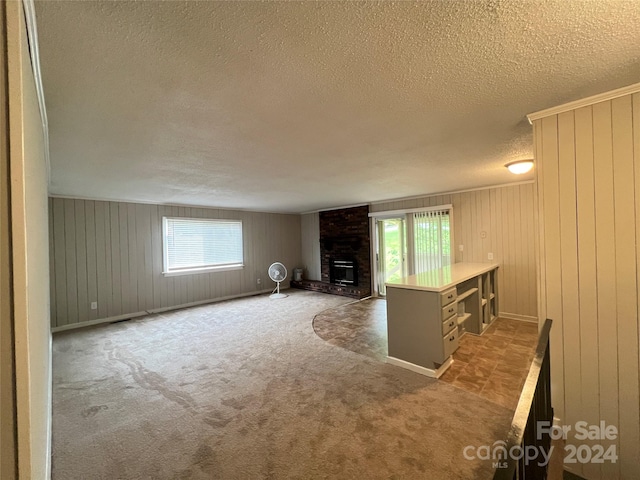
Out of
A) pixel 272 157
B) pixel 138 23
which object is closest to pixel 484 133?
pixel 272 157

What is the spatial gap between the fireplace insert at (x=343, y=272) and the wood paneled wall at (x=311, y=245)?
66 centimetres

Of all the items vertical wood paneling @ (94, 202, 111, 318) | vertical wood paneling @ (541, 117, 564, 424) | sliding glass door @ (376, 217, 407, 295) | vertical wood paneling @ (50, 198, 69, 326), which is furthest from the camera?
sliding glass door @ (376, 217, 407, 295)

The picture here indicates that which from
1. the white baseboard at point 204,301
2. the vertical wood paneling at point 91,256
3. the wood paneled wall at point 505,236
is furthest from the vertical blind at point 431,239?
the vertical wood paneling at point 91,256

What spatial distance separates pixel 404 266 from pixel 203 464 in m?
4.87

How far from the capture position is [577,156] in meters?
1.71

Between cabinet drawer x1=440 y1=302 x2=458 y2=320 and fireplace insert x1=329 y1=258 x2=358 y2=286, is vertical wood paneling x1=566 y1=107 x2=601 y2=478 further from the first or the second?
fireplace insert x1=329 y1=258 x2=358 y2=286

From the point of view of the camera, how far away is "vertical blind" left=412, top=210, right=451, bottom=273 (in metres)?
4.98

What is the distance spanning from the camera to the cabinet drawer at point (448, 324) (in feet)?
8.31

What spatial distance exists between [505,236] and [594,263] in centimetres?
294

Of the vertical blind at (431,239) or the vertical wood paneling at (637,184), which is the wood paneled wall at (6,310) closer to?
the vertical wood paneling at (637,184)

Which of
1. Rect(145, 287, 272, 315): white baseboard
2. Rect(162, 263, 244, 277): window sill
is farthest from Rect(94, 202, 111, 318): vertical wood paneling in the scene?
Rect(162, 263, 244, 277): window sill

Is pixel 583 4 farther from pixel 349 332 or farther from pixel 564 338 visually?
pixel 349 332

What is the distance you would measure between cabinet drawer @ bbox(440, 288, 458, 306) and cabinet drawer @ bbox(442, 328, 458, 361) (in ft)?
1.12

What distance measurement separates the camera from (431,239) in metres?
5.18
